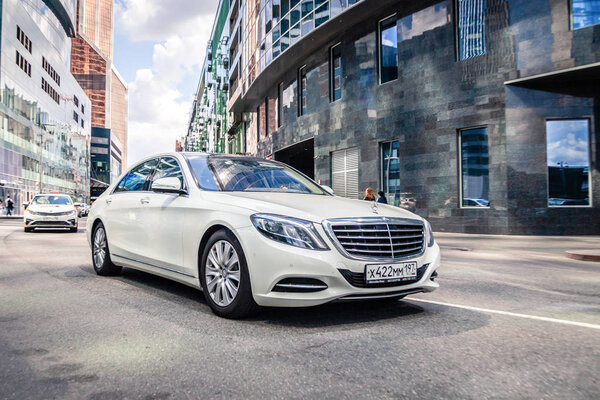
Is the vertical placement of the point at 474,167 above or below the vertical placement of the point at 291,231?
above

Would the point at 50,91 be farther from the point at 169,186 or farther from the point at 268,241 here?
the point at 268,241

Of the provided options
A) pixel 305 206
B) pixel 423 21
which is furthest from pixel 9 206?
pixel 305 206

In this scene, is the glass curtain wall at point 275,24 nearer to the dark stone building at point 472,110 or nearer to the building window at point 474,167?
the dark stone building at point 472,110

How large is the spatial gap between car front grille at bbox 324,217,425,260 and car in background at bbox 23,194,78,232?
657 inches

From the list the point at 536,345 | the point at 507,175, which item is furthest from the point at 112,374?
the point at 507,175

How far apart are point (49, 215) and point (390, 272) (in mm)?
16931

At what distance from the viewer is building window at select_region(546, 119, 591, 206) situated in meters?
15.2

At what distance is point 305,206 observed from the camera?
409cm

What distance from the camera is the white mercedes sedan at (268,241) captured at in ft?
12.1

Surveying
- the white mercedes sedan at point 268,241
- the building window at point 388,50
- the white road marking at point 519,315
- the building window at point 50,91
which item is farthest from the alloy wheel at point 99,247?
the building window at point 50,91

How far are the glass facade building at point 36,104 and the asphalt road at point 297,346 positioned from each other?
161 ft

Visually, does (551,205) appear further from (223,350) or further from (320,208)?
(223,350)

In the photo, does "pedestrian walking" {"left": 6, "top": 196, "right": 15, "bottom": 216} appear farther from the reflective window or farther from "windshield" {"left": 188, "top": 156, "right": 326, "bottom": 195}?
"windshield" {"left": 188, "top": 156, "right": 326, "bottom": 195}

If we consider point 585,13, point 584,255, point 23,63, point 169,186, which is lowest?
point 584,255
